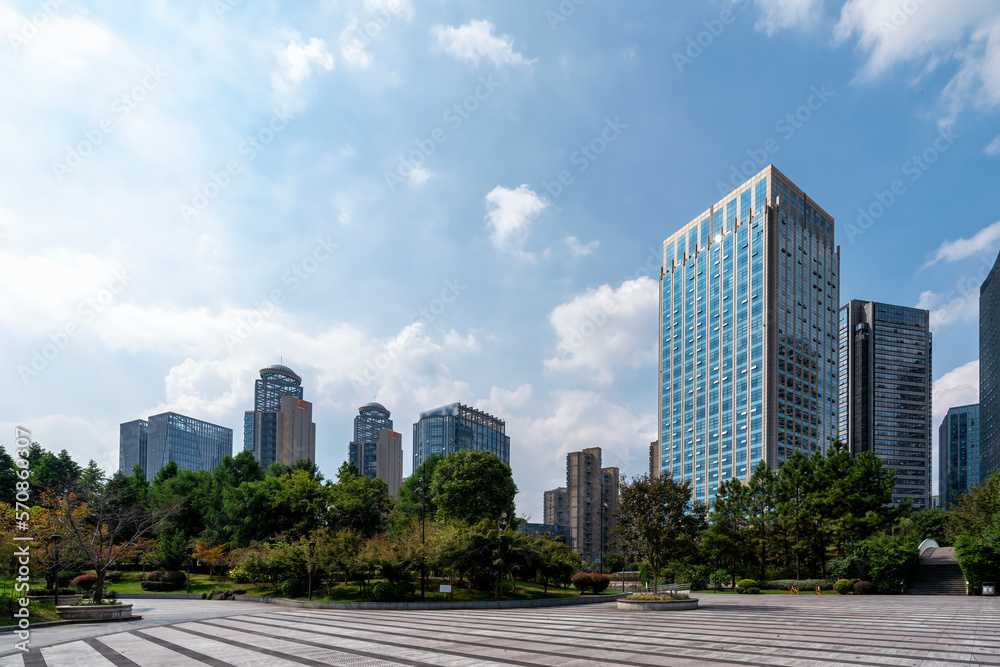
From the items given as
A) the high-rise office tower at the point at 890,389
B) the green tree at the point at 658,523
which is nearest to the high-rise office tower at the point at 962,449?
the high-rise office tower at the point at 890,389

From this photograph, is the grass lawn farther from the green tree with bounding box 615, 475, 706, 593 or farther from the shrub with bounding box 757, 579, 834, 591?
the green tree with bounding box 615, 475, 706, 593

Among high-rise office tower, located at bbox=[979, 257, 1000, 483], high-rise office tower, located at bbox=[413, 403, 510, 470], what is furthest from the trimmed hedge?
high-rise office tower, located at bbox=[979, 257, 1000, 483]

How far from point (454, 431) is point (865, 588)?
445 feet

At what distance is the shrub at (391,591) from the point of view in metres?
31.5

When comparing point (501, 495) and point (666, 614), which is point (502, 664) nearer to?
point (666, 614)

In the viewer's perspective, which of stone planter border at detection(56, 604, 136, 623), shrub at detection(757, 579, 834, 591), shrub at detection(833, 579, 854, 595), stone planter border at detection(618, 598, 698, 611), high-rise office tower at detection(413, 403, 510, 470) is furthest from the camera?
high-rise office tower at detection(413, 403, 510, 470)

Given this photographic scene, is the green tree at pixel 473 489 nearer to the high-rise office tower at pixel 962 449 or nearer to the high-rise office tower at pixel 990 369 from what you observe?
the high-rise office tower at pixel 990 369

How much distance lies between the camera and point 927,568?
40.6 m

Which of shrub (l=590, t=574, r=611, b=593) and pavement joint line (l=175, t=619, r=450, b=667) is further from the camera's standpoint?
shrub (l=590, t=574, r=611, b=593)

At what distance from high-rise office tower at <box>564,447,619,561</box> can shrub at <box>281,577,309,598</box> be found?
95.9m

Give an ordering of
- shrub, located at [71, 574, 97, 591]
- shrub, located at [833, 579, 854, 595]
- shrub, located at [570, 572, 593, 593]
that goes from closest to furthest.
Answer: shrub, located at [71, 574, 97, 591] < shrub, located at [833, 579, 854, 595] < shrub, located at [570, 572, 593, 593]

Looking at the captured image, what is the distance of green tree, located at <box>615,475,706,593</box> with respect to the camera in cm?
3138

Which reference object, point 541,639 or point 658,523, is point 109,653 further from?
point 658,523

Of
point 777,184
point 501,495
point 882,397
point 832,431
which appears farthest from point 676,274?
point 501,495
